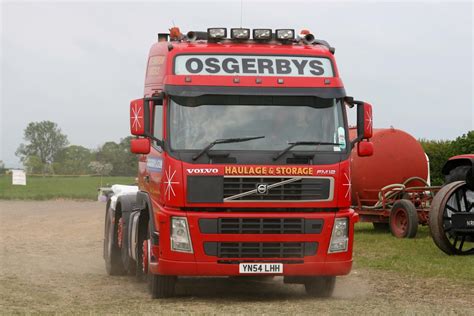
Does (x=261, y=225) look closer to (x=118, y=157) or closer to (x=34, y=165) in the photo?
(x=118, y=157)

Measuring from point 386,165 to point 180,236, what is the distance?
11.2 m

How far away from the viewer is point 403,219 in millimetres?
20250

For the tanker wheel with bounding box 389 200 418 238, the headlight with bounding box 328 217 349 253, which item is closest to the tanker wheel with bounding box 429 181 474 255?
the tanker wheel with bounding box 389 200 418 238

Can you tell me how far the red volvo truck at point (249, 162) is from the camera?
35.4 feet

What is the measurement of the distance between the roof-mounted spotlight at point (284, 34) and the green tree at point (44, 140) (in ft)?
318

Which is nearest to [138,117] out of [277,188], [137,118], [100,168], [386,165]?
[137,118]

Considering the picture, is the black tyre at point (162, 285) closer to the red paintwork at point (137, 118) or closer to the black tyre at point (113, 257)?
the red paintwork at point (137, 118)

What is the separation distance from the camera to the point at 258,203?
10.8m

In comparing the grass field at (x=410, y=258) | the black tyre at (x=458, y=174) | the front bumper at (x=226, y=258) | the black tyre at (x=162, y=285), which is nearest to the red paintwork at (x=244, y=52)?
the front bumper at (x=226, y=258)

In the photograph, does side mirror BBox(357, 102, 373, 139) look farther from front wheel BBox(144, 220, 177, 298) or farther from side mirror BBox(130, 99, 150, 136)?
front wheel BBox(144, 220, 177, 298)

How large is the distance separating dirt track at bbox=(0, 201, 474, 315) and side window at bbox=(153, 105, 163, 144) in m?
2.02

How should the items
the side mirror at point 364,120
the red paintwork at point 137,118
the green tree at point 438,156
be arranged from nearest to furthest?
the red paintwork at point 137,118, the side mirror at point 364,120, the green tree at point 438,156

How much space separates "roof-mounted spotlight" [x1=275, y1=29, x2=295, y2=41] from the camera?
38.9 feet

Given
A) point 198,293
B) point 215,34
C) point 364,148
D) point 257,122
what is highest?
point 215,34
